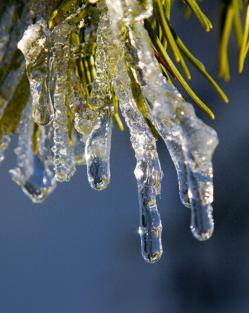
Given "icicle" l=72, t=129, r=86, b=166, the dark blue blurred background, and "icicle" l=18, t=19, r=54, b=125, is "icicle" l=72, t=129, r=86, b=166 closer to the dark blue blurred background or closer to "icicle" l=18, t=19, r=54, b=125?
"icicle" l=18, t=19, r=54, b=125

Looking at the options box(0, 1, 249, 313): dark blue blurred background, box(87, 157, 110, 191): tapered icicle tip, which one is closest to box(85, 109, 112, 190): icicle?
box(87, 157, 110, 191): tapered icicle tip

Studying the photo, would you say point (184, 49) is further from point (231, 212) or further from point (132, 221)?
point (132, 221)

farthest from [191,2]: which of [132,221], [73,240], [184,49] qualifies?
[73,240]

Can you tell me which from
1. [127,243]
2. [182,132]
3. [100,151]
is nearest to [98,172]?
[100,151]


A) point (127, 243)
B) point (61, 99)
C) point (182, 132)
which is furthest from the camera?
point (127, 243)

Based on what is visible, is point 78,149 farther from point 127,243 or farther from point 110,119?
point 127,243

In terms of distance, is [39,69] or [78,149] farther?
[78,149]

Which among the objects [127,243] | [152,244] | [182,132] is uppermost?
[182,132]
